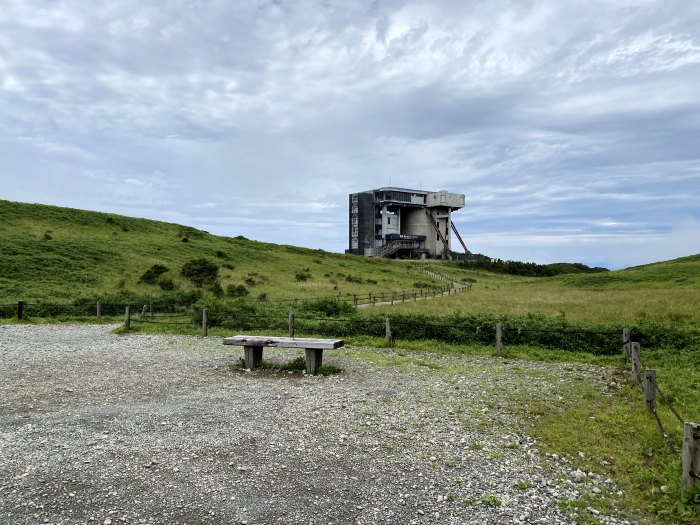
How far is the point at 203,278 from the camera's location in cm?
4859

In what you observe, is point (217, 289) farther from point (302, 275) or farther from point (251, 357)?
point (251, 357)

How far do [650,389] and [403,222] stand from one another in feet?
386

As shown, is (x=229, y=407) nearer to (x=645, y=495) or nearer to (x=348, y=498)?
(x=348, y=498)

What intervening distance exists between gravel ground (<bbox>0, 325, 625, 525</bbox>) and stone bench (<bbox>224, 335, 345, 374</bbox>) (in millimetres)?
758

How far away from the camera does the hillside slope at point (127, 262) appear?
42.1 meters

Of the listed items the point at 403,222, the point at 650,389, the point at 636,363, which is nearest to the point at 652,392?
the point at 650,389

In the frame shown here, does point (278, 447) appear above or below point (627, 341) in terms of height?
below

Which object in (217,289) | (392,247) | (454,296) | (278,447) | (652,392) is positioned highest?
(392,247)

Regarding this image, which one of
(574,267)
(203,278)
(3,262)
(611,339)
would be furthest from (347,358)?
(574,267)

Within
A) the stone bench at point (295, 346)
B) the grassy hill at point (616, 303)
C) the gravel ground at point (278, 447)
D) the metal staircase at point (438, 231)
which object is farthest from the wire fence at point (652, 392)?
the metal staircase at point (438, 231)

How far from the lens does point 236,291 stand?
4381cm

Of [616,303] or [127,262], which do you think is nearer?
[616,303]

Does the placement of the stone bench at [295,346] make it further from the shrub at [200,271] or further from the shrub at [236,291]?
the shrub at [200,271]

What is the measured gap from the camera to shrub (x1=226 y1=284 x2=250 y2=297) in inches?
1702
